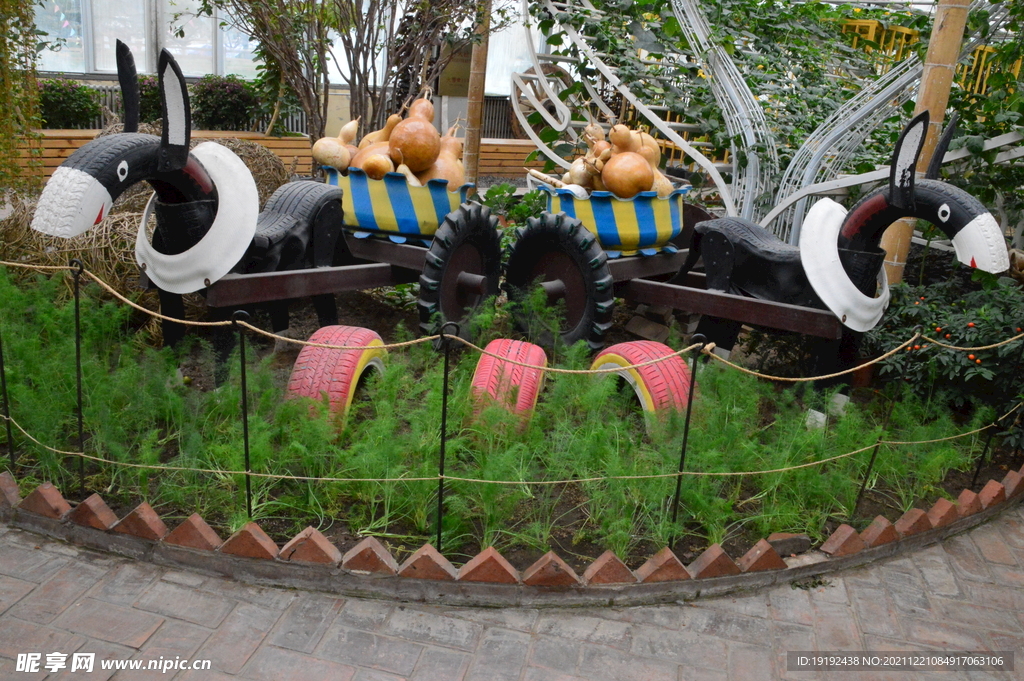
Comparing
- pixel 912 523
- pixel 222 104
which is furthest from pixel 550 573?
pixel 222 104

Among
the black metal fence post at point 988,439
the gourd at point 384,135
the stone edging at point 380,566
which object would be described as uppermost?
the gourd at point 384,135

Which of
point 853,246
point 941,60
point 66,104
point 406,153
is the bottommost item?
point 853,246

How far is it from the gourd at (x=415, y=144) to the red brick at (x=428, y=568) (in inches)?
98.7

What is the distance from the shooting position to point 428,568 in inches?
115

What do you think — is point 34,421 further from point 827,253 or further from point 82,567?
point 827,253

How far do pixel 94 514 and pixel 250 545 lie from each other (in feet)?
2.02

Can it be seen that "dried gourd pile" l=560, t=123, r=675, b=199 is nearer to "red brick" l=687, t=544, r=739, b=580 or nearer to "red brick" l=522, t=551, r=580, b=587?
"red brick" l=687, t=544, r=739, b=580

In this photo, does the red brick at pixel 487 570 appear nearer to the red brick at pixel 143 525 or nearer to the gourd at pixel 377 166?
the red brick at pixel 143 525

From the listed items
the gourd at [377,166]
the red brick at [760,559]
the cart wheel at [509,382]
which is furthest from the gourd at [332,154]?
the red brick at [760,559]

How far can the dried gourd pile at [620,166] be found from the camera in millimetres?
4754

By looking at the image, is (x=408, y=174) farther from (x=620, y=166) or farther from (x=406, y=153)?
(x=620, y=166)

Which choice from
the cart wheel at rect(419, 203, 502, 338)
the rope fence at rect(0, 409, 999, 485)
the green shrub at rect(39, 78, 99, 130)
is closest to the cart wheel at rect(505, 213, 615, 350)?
the cart wheel at rect(419, 203, 502, 338)

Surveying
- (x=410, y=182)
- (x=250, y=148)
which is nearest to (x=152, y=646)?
(x=410, y=182)

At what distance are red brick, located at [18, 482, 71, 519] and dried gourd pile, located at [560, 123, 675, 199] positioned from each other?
3089 millimetres
